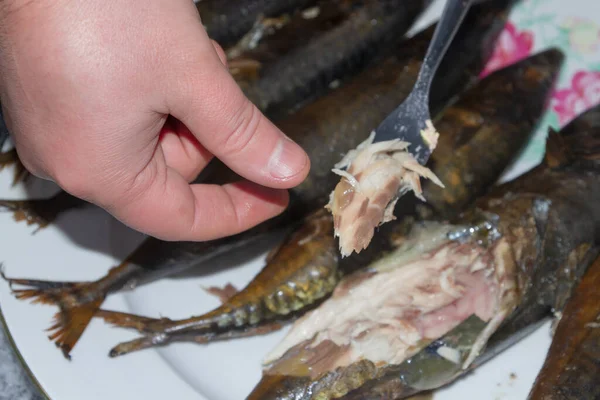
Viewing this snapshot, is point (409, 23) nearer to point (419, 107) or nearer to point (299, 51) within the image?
point (299, 51)

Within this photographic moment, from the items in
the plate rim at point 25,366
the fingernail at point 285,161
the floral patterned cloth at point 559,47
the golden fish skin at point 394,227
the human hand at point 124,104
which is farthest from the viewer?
the floral patterned cloth at point 559,47

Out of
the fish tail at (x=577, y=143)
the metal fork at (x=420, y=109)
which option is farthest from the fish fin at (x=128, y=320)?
the fish tail at (x=577, y=143)

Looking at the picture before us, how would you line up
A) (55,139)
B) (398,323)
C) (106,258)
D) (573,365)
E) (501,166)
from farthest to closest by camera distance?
(501,166) < (106,258) < (398,323) < (573,365) < (55,139)

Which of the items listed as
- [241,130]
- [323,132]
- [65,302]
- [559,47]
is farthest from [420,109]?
[65,302]

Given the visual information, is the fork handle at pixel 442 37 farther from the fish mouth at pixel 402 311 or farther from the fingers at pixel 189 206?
the fingers at pixel 189 206

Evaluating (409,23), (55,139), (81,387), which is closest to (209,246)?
(81,387)

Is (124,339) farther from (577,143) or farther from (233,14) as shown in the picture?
(577,143)
